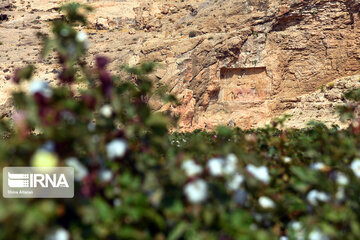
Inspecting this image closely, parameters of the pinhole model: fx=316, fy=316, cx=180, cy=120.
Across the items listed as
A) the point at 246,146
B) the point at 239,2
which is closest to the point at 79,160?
the point at 246,146

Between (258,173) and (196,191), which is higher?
(196,191)

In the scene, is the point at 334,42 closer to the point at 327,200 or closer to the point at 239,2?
the point at 239,2

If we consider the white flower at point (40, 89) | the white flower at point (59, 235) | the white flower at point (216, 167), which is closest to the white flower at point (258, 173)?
the white flower at point (216, 167)

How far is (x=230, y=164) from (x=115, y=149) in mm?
649

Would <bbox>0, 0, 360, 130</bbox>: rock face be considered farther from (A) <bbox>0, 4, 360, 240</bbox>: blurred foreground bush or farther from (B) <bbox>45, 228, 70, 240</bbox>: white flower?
(B) <bbox>45, 228, 70, 240</bbox>: white flower

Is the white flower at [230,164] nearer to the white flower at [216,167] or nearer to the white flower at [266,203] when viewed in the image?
the white flower at [216,167]

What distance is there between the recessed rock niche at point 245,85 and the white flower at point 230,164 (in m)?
16.7

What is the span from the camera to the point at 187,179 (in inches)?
63.8

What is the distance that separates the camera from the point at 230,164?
70.7 inches

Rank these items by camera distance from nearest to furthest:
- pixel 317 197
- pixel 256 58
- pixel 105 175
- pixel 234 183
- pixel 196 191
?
pixel 196 191 → pixel 105 175 → pixel 234 183 → pixel 317 197 → pixel 256 58

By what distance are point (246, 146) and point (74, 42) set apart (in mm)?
1498

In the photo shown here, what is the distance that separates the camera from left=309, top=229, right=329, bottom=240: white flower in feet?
5.55

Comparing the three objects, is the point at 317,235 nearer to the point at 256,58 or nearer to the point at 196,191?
the point at 196,191


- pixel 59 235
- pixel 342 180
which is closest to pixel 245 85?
pixel 342 180
